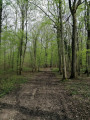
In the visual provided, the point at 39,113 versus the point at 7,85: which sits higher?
the point at 39,113

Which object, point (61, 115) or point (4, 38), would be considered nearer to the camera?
point (61, 115)

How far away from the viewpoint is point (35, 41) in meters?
19.7

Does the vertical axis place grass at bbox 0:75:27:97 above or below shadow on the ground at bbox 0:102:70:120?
below

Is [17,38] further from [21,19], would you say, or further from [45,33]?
[45,33]

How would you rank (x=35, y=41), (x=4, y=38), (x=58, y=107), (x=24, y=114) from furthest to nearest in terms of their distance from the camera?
(x=35, y=41) → (x=4, y=38) → (x=58, y=107) → (x=24, y=114)

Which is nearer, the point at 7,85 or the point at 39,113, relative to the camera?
the point at 39,113

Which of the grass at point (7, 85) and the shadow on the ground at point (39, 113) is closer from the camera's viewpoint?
the shadow on the ground at point (39, 113)

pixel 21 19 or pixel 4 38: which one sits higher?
pixel 21 19

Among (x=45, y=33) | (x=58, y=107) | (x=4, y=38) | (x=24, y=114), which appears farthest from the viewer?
(x=45, y=33)

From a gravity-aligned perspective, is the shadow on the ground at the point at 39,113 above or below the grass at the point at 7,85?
above

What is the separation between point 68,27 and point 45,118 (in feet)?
57.9

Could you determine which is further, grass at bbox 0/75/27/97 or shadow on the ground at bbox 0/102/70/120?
grass at bbox 0/75/27/97

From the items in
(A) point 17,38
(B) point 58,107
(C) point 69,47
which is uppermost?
(A) point 17,38

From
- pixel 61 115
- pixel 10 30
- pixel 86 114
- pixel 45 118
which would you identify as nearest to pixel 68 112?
pixel 61 115
